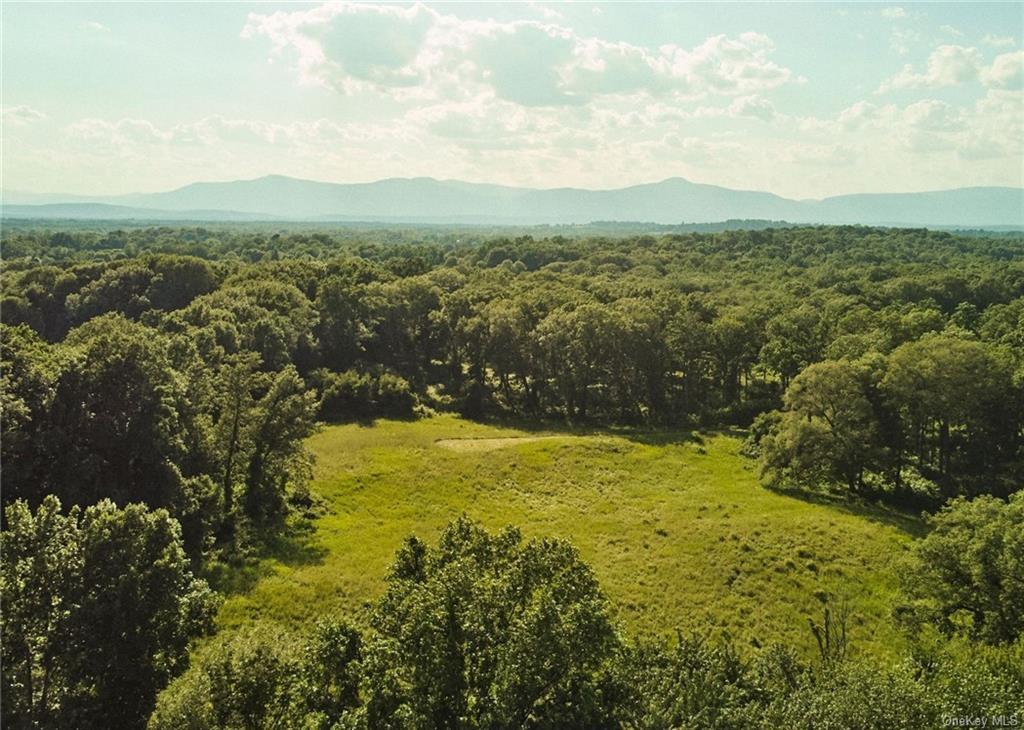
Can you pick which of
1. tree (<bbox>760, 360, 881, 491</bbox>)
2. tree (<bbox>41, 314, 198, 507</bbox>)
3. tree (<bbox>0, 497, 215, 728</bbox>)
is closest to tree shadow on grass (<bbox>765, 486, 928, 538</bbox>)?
tree (<bbox>760, 360, 881, 491</bbox>)

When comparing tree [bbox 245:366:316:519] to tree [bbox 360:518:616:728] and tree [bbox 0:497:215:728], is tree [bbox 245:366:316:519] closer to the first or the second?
tree [bbox 0:497:215:728]

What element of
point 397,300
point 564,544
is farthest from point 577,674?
point 397,300

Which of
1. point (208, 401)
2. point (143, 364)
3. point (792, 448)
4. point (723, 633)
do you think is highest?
point (143, 364)

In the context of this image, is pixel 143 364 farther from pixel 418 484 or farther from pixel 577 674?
pixel 577 674

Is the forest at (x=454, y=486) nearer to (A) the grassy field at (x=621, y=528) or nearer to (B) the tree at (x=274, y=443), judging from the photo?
(B) the tree at (x=274, y=443)

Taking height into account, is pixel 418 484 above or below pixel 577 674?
below

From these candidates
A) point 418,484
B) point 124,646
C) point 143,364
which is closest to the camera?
point 124,646

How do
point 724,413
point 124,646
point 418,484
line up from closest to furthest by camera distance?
point 124,646 < point 418,484 < point 724,413
